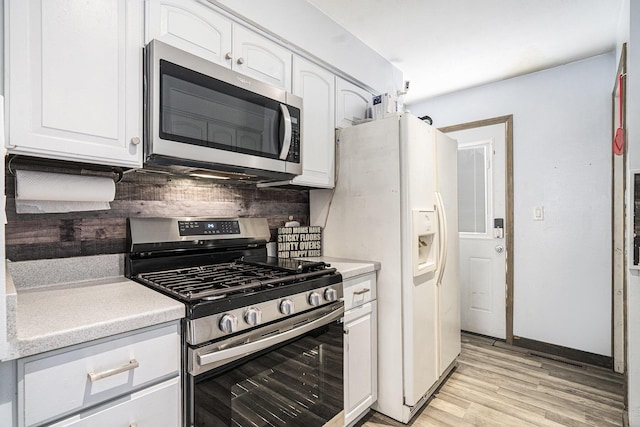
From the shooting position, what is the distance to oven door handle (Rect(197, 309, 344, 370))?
43.3 inches

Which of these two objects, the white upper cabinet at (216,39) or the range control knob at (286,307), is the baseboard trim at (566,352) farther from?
the white upper cabinet at (216,39)

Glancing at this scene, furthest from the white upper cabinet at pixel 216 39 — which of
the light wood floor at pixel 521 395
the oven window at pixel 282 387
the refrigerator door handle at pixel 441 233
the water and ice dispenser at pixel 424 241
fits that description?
the light wood floor at pixel 521 395

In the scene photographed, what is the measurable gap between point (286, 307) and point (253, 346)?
20 cm

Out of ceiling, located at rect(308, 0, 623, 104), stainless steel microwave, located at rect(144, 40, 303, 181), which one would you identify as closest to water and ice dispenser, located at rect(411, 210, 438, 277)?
stainless steel microwave, located at rect(144, 40, 303, 181)

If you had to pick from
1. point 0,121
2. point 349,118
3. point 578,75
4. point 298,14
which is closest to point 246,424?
point 0,121

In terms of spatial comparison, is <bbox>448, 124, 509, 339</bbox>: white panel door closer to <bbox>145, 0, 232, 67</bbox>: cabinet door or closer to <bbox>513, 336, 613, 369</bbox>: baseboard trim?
<bbox>513, 336, 613, 369</bbox>: baseboard trim

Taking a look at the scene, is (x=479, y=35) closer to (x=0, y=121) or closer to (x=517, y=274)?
(x=517, y=274)

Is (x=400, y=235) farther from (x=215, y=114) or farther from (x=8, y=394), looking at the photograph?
(x=8, y=394)

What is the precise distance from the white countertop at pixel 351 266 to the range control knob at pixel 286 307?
1.38ft

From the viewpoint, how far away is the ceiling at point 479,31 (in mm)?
2027

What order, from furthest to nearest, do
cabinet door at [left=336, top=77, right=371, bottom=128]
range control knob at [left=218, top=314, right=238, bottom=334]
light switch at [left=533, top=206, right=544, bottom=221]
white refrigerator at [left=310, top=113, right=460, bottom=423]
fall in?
1. light switch at [left=533, top=206, right=544, bottom=221]
2. cabinet door at [left=336, top=77, right=371, bottom=128]
3. white refrigerator at [left=310, top=113, right=460, bottom=423]
4. range control knob at [left=218, top=314, right=238, bottom=334]

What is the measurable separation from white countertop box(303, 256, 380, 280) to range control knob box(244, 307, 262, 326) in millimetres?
599

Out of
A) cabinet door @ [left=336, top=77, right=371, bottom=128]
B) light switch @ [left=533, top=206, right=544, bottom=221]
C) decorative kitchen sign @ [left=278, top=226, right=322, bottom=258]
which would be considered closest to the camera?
decorative kitchen sign @ [left=278, top=226, right=322, bottom=258]

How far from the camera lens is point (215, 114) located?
146 centimetres
